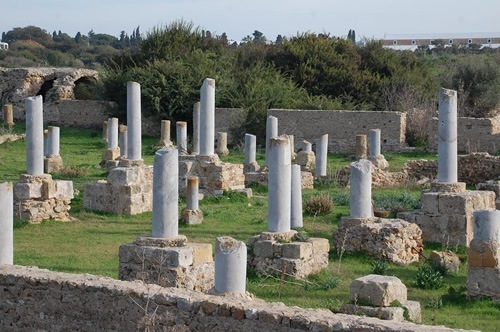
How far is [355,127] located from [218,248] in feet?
69.4

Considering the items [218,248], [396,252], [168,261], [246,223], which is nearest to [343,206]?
[246,223]

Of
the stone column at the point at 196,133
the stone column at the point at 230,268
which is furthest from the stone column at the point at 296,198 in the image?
the stone column at the point at 196,133

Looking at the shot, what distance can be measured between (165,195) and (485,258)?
383cm

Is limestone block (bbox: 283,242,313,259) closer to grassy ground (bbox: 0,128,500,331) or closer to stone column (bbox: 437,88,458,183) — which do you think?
grassy ground (bbox: 0,128,500,331)

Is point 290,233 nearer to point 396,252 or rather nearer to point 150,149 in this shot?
point 396,252

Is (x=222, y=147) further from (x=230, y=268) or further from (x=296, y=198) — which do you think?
(x=230, y=268)

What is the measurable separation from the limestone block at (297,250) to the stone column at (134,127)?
22.0ft

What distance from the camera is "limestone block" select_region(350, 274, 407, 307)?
9.85 m

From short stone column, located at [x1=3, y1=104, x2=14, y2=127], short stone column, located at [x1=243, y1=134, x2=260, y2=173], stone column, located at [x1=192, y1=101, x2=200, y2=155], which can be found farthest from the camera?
short stone column, located at [x1=3, y1=104, x2=14, y2=127]

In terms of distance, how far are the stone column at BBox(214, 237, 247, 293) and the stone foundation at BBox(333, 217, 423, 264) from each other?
448 cm

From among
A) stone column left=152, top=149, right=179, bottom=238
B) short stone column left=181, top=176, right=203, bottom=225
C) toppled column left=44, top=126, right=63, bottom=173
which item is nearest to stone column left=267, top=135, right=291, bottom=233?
stone column left=152, top=149, right=179, bottom=238

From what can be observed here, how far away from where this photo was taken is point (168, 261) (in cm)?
1126

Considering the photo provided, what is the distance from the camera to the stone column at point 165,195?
1162cm

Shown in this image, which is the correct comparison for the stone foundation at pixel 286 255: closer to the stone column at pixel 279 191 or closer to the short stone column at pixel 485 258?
the stone column at pixel 279 191
